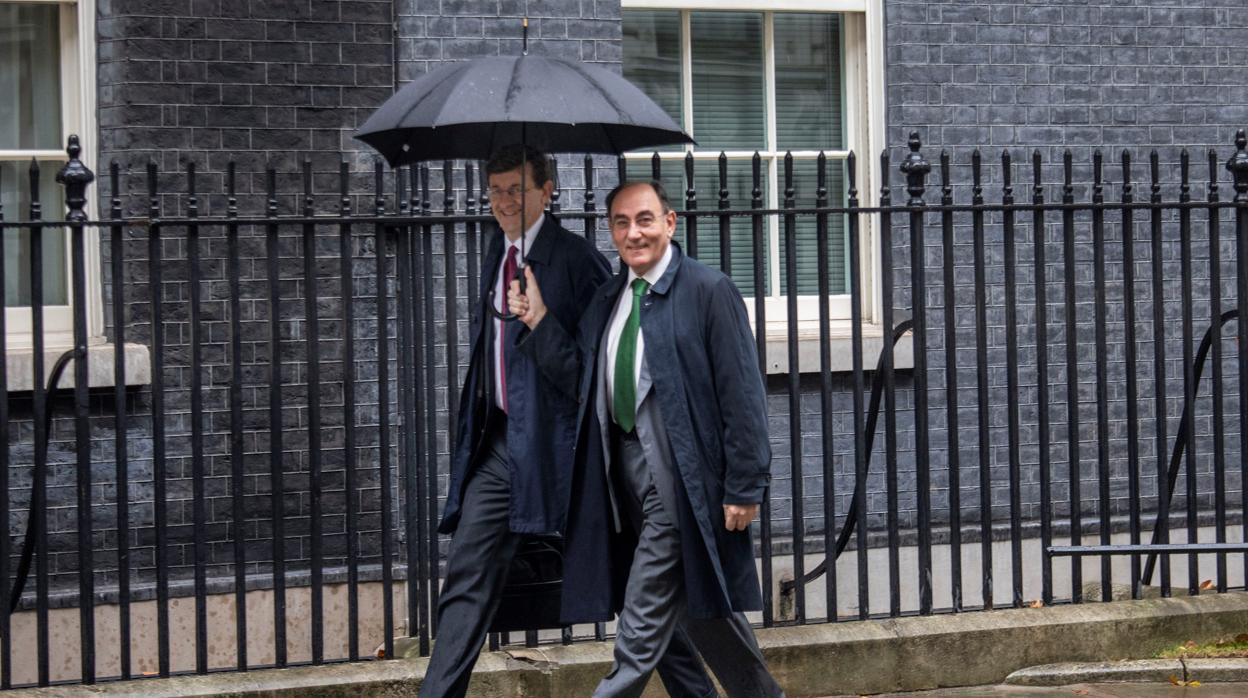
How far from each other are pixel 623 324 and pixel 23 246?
149 inches

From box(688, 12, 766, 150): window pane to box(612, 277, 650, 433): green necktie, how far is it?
11.9ft

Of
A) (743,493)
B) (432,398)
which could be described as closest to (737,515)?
(743,493)

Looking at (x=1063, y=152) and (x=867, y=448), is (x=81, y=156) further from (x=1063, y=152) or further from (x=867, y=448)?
(x=1063, y=152)

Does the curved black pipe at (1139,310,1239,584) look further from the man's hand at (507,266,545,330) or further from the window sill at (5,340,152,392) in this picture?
the window sill at (5,340,152,392)

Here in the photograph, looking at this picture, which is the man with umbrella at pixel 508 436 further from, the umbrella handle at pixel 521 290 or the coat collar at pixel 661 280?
the coat collar at pixel 661 280

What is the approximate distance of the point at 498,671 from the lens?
6.41 meters

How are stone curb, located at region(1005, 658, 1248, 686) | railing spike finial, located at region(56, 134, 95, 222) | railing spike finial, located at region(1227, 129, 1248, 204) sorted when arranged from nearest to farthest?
railing spike finial, located at region(56, 134, 95, 222), stone curb, located at region(1005, 658, 1248, 686), railing spike finial, located at region(1227, 129, 1248, 204)

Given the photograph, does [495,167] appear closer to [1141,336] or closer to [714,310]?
[714,310]

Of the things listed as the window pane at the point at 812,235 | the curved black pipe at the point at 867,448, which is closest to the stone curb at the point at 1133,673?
the curved black pipe at the point at 867,448

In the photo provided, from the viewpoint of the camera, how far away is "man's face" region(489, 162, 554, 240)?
5.37 m

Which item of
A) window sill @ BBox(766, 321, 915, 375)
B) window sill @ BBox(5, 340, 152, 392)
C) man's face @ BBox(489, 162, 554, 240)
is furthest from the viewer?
window sill @ BBox(766, 321, 915, 375)

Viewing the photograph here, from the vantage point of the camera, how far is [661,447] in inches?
203

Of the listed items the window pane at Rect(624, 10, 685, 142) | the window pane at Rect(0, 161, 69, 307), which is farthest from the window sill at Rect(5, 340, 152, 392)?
the window pane at Rect(624, 10, 685, 142)

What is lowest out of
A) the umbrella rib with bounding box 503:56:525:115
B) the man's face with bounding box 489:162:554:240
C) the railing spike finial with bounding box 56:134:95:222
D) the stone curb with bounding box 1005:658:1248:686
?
the stone curb with bounding box 1005:658:1248:686
